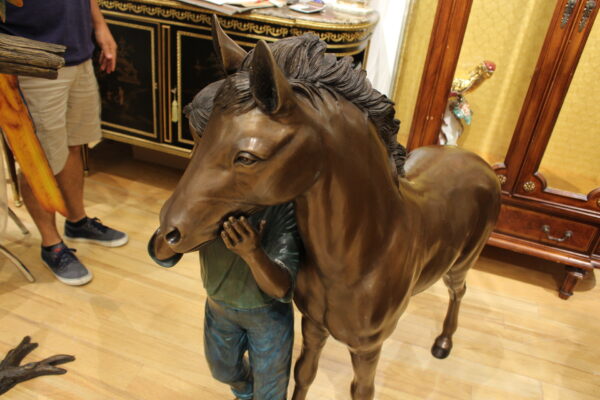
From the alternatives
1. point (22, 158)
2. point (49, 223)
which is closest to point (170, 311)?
point (49, 223)

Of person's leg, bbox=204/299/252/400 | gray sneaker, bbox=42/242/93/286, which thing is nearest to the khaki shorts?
gray sneaker, bbox=42/242/93/286

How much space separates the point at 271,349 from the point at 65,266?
47.2 inches

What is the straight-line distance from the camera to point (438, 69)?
1.87m

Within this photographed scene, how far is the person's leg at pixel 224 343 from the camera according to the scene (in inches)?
39.8

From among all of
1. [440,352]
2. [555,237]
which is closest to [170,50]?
[440,352]

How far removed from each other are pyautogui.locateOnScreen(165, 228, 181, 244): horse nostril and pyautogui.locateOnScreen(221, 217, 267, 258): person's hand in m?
0.06

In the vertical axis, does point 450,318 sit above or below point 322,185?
below

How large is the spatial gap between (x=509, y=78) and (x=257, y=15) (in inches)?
38.9

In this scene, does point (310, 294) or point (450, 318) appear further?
point (450, 318)

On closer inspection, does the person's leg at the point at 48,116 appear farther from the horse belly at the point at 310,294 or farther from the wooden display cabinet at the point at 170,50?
the horse belly at the point at 310,294

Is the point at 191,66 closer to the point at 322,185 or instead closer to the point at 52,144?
the point at 52,144

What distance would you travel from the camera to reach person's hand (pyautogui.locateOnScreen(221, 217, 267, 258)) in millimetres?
692

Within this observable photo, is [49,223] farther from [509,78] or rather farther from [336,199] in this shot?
[509,78]

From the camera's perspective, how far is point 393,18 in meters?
2.35
